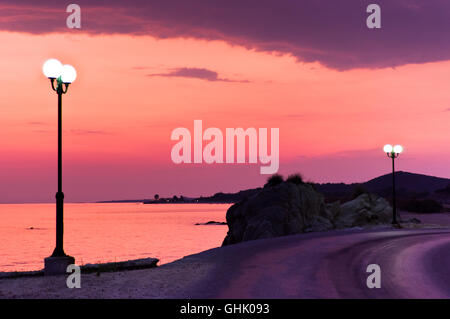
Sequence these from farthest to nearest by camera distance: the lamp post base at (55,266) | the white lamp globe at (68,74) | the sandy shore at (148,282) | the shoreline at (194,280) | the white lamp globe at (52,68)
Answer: the white lamp globe at (68,74), the white lamp globe at (52,68), the lamp post base at (55,266), the sandy shore at (148,282), the shoreline at (194,280)

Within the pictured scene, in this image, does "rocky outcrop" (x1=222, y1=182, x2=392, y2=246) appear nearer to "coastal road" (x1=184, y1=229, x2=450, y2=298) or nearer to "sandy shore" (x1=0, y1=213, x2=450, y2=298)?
"coastal road" (x1=184, y1=229, x2=450, y2=298)

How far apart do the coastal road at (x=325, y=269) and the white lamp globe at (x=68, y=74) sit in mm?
7481

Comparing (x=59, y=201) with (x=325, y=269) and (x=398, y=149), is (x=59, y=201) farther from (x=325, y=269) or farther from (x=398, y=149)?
(x=398, y=149)

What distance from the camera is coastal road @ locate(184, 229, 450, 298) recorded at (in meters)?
12.1

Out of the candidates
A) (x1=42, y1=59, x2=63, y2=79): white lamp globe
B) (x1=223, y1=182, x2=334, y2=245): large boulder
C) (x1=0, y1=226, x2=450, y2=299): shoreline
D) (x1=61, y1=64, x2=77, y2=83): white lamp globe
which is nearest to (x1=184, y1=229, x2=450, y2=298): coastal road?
(x1=0, y1=226, x2=450, y2=299): shoreline

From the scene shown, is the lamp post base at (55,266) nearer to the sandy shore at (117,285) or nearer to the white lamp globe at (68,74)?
the sandy shore at (117,285)

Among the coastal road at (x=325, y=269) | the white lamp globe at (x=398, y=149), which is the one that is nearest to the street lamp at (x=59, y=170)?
the coastal road at (x=325, y=269)

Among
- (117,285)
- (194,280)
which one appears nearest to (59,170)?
(117,285)

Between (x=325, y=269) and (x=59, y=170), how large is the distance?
8.65 m

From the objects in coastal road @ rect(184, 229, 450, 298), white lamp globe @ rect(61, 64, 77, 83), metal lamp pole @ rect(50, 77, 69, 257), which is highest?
white lamp globe @ rect(61, 64, 77, 83)

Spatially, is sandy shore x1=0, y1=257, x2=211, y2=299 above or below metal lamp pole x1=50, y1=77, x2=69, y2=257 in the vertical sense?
below

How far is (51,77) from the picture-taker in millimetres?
16422

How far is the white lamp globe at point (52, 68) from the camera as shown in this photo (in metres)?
16.3
